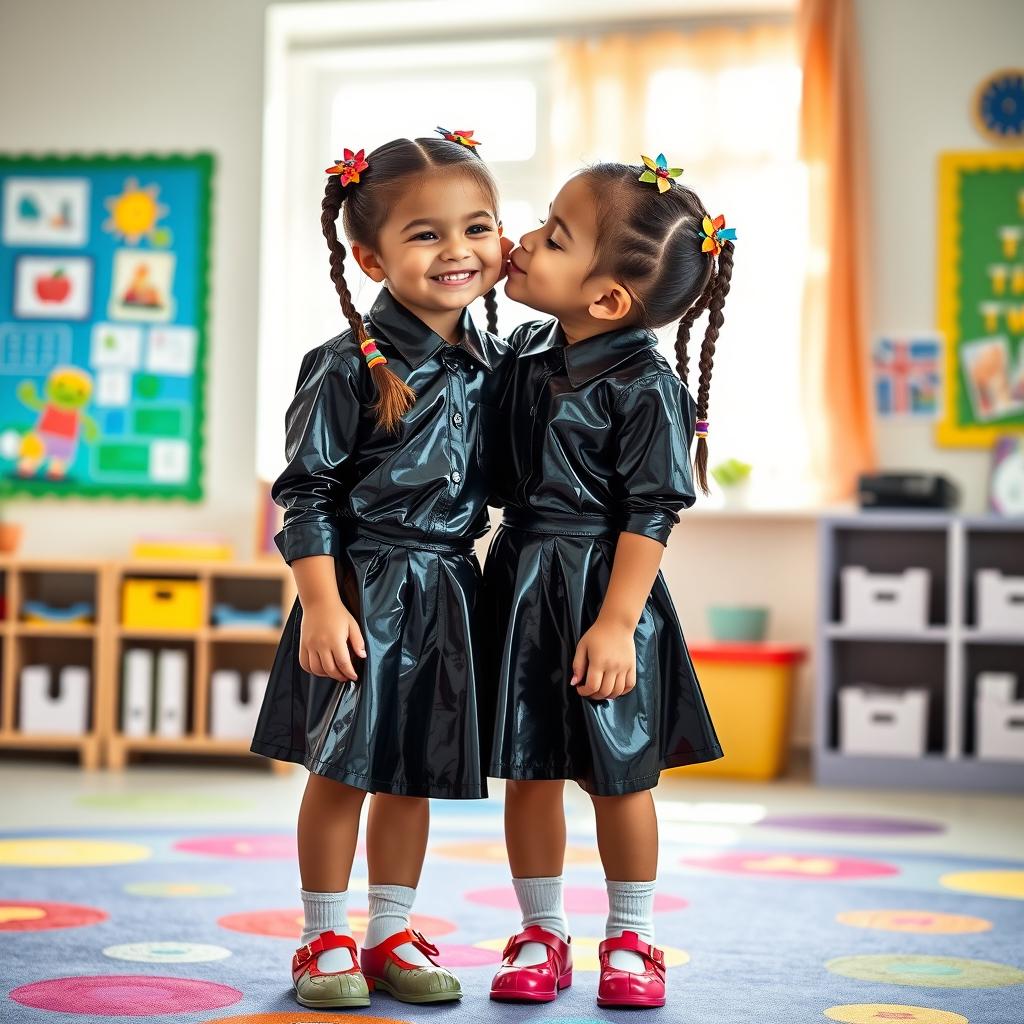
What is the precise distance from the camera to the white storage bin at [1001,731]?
3586 millimetres

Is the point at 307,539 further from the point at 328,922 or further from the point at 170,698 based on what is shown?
the point at 170,698

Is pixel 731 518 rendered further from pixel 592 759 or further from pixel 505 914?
pixel 592 759

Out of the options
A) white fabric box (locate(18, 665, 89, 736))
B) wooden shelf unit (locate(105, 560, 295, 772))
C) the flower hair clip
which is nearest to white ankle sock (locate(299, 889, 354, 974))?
the flower hair clip

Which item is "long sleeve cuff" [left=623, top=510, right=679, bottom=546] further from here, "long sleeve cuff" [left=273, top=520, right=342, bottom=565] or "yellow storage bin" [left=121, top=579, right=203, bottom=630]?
"yellow storage bin" [left=121, top=579, right=203, bottom=630]

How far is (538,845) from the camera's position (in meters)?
1.67

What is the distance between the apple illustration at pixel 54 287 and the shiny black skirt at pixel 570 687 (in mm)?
3069

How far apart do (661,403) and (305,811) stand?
2.03ft

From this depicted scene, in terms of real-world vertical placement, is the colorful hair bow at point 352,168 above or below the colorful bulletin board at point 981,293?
below

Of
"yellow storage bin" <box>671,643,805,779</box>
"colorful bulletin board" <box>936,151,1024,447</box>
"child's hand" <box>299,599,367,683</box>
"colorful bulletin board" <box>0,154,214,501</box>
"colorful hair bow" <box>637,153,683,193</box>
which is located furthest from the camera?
"colorful bulletin board" <box>0,154,214,501</box>

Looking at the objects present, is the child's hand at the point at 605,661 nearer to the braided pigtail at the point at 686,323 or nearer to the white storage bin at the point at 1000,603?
the braided pigtail at the point at 686,323

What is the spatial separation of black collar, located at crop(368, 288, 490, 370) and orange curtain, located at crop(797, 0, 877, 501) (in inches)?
97.3

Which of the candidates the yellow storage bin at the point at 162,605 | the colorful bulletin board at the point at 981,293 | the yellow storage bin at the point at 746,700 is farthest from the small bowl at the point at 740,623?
the yellow storage bin at the point at 162,605

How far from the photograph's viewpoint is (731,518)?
4090 millimetres

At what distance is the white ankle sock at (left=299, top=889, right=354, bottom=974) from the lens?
157 cm
